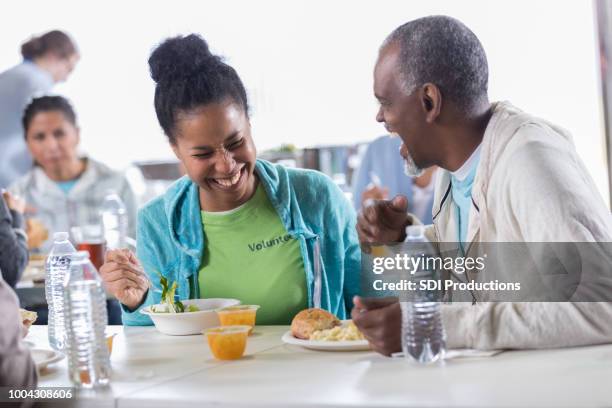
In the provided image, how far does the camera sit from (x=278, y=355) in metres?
1.83

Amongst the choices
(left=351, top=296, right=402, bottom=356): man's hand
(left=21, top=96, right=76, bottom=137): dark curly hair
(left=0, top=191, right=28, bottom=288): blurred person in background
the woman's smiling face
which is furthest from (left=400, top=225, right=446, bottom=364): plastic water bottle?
(left=21, top=96, right=76, bottom=137): dark curly hair

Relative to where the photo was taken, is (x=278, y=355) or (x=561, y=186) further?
(x=278, y=355)

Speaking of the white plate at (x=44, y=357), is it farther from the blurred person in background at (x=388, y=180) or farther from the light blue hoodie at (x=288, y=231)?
the blurred person in background at (x=388, y=180)

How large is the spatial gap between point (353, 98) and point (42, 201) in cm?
215

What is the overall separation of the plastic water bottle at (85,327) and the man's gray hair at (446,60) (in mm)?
900

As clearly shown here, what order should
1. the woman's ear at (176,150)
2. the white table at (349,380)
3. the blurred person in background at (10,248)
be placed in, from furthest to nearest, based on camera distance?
1. the blurred person in background at (10,248)
2. the woman's ear at (176,150)
3. the white table at (349,380)

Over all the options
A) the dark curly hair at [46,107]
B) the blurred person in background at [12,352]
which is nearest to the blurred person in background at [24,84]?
the dark curly hair at [46,107]

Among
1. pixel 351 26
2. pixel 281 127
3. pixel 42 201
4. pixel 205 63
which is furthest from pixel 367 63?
pixel 205 63

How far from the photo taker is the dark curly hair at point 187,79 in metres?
2.41

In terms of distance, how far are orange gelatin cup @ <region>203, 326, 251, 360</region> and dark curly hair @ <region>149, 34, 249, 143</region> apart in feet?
2.66

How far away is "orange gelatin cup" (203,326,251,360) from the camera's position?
5.88ft

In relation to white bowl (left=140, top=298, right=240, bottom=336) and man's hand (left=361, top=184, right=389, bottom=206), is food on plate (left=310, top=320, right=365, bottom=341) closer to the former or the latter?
white bowl (left=140, top=298, right=240, bottom=336)

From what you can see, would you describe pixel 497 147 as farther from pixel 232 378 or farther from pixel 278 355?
pixel 232 378

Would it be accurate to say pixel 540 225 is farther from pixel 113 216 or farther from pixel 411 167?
pixel 113 216
